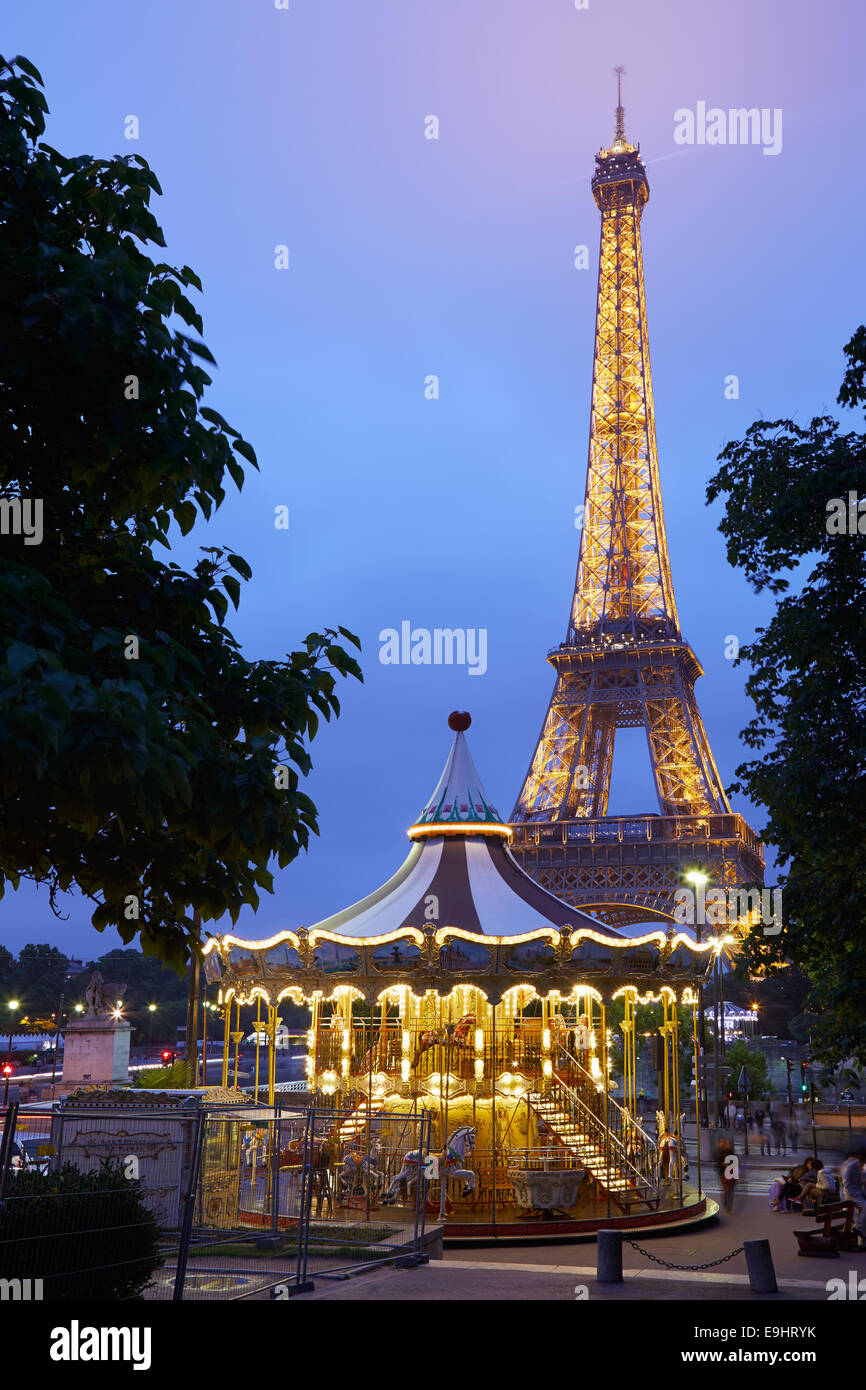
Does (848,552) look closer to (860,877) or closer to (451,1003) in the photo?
(860,877)

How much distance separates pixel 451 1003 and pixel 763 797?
9.42 metres

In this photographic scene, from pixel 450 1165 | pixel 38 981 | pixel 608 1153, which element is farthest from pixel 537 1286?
pixel 38 981

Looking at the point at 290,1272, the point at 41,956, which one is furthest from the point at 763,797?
the point at 41,956

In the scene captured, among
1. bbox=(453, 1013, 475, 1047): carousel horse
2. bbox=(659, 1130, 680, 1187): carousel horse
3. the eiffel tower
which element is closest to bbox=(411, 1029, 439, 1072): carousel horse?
bbox=(453, 1013, 475, 1047): carousel horse

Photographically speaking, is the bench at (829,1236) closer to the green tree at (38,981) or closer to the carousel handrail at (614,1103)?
the carousel handrail at (614,1103)

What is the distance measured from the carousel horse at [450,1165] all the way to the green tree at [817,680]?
5457 millimetres

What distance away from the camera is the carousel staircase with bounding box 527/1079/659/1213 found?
17984 mm

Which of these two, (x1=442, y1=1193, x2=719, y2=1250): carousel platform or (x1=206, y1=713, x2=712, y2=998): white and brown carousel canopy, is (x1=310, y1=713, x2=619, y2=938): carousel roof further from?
(x1=442, y1=1193, x2=719, y2=1250): carousel platform

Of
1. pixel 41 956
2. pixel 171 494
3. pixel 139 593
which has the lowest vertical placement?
pixel 41 956

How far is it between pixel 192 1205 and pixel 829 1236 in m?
8.91

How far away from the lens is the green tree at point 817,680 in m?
13.1

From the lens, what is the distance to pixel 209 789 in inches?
246

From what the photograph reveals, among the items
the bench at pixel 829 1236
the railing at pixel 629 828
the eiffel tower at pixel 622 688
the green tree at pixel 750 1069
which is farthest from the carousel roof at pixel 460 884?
the railing at pixel 629 828

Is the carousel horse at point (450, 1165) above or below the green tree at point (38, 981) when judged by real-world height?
above
